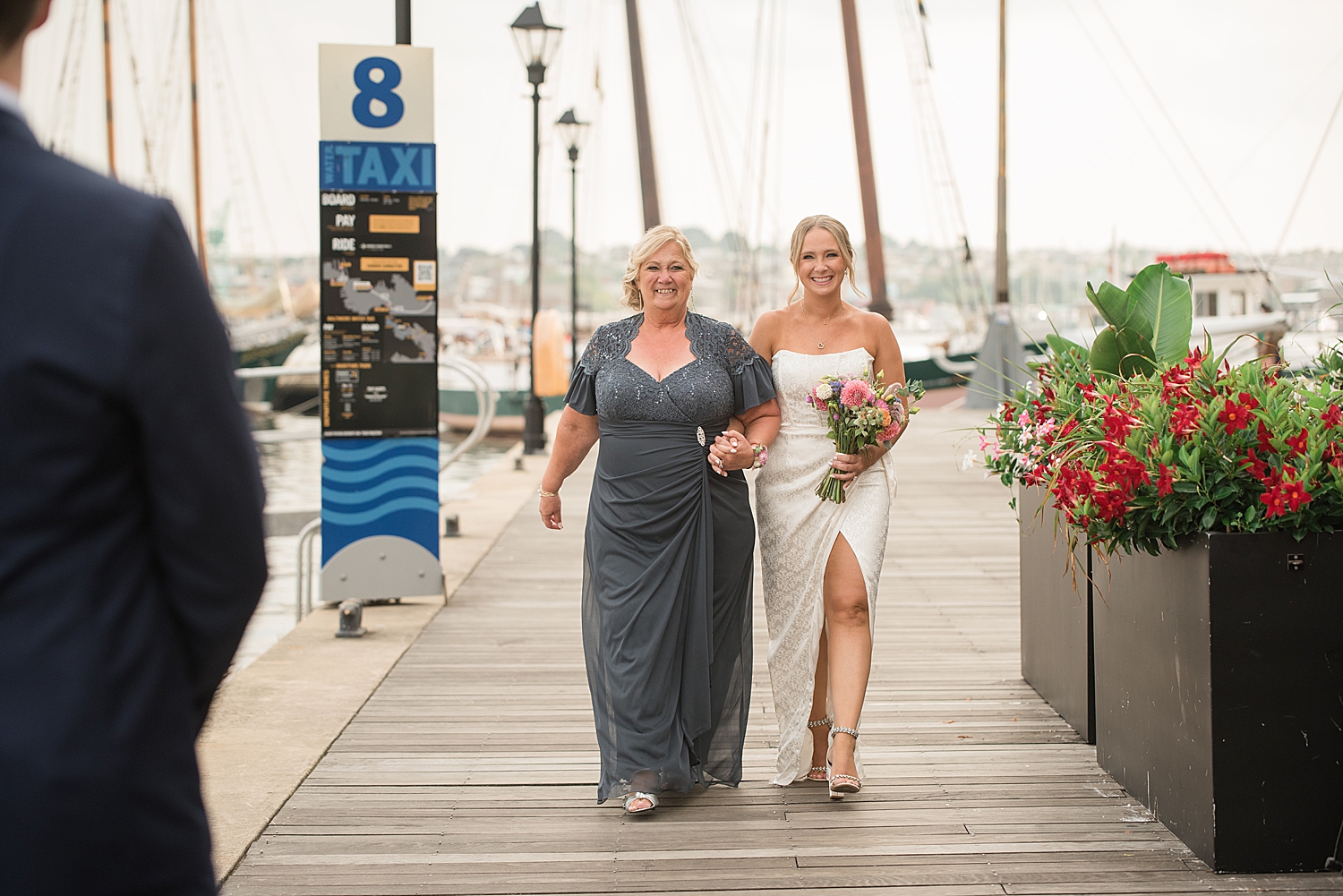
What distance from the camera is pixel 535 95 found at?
567 inches

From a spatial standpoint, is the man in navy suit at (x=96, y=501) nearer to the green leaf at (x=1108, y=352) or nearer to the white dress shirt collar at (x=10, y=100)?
the white dress shirt collar at (x=10, y=100)

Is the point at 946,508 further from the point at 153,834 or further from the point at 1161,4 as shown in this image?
the point at 1161,4

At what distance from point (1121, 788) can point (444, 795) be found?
2.22 meters

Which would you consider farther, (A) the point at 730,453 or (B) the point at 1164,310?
(B) the point at 1164,310

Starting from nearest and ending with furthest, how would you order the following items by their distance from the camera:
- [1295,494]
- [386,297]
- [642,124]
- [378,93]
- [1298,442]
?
1. [1295,494]
2. [1298,442]
3. [378,93]
4. [386,297]
5. [642,124]

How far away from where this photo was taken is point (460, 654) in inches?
235

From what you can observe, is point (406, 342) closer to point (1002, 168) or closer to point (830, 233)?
point (830, 233)

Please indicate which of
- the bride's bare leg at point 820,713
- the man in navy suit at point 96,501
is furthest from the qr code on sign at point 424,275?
the man in navy suit at point 96,501

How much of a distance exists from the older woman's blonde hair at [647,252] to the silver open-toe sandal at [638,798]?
166 centimetres

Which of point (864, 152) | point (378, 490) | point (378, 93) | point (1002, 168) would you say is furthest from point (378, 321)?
point (864, 152)

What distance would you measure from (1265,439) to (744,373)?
164cm

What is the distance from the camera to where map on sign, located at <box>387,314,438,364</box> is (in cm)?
657

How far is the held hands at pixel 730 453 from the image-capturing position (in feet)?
12.9

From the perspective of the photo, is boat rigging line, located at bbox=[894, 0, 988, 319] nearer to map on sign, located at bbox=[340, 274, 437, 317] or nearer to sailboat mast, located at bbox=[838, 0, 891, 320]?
sailboat mast, located at bbox=[838, 0, 891, 320]
